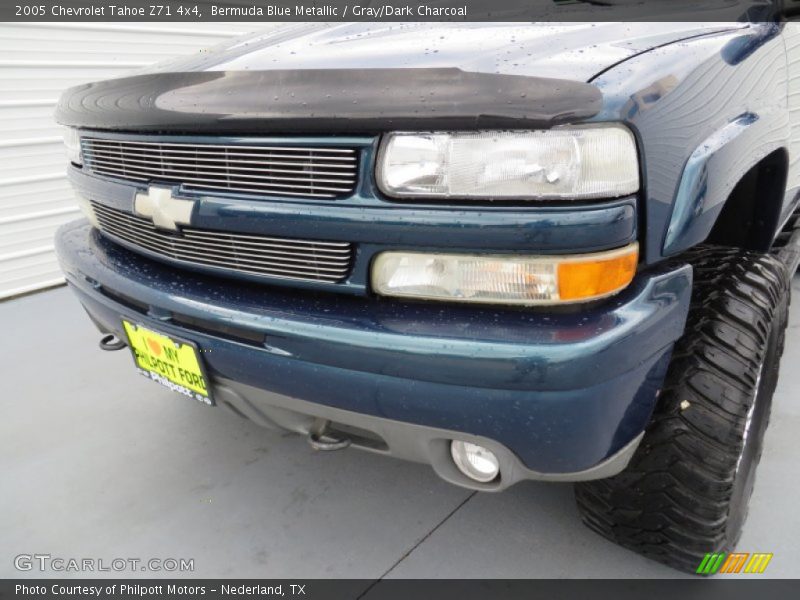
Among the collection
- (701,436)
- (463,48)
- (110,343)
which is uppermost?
(463,48)

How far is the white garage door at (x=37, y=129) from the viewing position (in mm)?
4254

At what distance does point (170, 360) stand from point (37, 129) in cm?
370

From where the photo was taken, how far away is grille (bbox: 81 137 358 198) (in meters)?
1.26

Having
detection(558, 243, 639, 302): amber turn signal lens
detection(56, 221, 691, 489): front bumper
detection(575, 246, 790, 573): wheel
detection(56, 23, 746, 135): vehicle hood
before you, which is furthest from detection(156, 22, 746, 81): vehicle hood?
detection(575, 246, 790, 573): wheel

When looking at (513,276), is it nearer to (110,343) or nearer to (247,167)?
(247,167)

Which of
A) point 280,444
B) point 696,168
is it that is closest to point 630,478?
point 696,168

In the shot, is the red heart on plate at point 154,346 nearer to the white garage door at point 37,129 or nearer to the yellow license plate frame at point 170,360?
the yellow license plate frame at point 170,360

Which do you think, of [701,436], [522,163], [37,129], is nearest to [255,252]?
[522,163]

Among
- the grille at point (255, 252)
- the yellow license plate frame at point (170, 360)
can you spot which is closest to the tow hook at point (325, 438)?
the yellow license plate frame at point (170, 360)

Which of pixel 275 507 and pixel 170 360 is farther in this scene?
pixel 275 507

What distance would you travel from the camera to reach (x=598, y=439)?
48.6 inches

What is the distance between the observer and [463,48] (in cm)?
136

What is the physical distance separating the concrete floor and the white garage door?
2.24m

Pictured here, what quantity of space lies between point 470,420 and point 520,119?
58 cm
